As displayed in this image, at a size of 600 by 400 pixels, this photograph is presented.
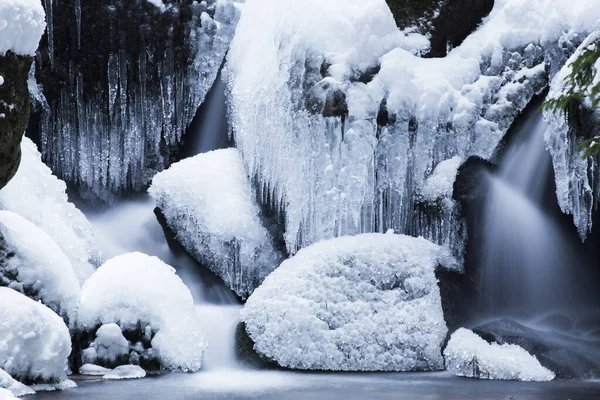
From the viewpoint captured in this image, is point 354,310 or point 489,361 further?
point 354,310

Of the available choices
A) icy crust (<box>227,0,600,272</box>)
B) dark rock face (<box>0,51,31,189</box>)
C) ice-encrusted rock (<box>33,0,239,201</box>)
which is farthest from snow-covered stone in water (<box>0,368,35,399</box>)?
ice-encrusted rock (<box>33,0,239,201</box>)

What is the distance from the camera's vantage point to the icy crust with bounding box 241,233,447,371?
35.3ft

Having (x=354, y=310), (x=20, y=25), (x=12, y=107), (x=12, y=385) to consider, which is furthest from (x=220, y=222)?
(x=12, y=385)

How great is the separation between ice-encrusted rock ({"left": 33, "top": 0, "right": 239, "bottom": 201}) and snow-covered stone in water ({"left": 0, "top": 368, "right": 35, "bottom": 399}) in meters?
8.34

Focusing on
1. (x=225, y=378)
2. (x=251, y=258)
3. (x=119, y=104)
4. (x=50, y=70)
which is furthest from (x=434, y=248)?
(x=50, y=70)

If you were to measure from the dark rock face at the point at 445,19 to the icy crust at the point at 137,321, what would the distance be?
585 cm

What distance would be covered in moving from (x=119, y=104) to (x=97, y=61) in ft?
2.93

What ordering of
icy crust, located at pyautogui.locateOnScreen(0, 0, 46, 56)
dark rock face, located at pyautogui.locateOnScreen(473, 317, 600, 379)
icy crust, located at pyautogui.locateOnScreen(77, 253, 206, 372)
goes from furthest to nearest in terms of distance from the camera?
dark rock face, located at pyautogui.locateOnScreen(473, 317, 600, 379)
icy crust, located at pyautogui.locateOnScreen(77, 253, 206, 372)
icy crust, located at pyautogui.locateOnScreen(0, 0, 46, 56)

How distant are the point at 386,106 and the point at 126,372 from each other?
5.37m

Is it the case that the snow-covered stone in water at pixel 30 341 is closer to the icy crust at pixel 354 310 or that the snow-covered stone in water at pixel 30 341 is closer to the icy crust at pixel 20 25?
the icy crust at pixel 20 25

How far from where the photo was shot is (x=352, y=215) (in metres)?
12.1

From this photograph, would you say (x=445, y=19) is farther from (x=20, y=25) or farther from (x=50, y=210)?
(x=20, y=25)

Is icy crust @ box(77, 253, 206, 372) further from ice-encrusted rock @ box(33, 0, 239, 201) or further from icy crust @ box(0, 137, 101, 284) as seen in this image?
ice-encrusted rock @ box(33, 0, 239, 201)

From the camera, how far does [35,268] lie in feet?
30.5
